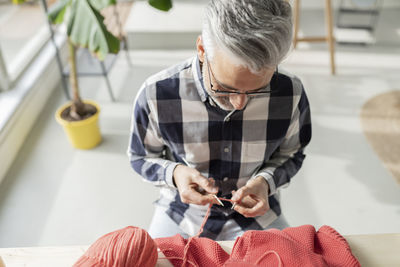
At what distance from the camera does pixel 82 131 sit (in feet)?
7.16

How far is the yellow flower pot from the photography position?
2129mm

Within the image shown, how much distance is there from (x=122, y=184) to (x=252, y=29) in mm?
1562

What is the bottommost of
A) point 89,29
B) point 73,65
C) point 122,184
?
point 122,184

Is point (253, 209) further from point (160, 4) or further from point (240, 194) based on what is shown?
point (160, 4)

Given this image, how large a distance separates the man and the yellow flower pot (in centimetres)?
110

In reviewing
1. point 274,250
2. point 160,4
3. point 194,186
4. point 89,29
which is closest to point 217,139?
point 194,186

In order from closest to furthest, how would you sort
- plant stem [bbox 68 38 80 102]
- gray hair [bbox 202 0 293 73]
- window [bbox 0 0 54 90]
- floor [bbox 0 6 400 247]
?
1. gray hair [bbox 202 0 293 73]
2. floor [bbox 0 6 400 247]
3. plant stem [bbox 68 38 80 102]
4. window [bbox 0 0 54 90]

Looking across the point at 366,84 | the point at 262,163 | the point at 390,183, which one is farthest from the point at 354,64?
the point at 262,163

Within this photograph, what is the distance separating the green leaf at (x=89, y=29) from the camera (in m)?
1.58

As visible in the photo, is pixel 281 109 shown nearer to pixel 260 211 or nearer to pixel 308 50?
pixel 260 211

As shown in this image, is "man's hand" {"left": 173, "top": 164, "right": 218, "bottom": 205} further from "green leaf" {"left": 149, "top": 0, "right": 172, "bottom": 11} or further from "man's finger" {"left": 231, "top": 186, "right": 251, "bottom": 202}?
"green leaf" {"left": 149, "top": 0, "right": 172, "bottom": 11}

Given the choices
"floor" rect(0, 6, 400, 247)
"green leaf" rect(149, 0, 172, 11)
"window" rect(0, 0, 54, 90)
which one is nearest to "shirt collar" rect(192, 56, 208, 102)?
"green leaf" rect(149, 0, 172, 11)

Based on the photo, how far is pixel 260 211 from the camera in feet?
3.25

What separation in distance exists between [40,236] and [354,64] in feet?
9.53
